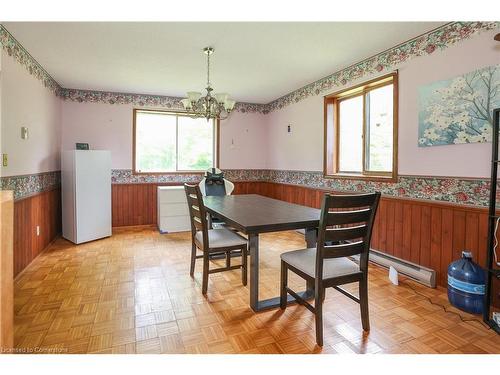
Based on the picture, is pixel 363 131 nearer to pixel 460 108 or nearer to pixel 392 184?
pixel 392 184

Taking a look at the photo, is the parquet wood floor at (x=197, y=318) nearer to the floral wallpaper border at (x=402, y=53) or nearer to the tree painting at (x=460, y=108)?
the tree painting at (x=460, y=108)

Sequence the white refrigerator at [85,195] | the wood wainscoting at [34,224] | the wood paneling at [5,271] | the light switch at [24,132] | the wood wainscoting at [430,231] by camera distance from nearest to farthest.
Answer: the wood paneling at [5,271] → the wood wainscoting at [430,231] → the wood wainscoting at [34,224] → the light switch at [24,132] → the white refrigerator at [85,195]

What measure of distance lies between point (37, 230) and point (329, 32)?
153 inches

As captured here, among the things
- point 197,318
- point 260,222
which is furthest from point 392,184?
point 197,318

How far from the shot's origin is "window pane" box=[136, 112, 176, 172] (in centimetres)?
507

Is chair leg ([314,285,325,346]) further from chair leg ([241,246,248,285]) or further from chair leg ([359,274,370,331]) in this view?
chair leg ([241,246,248,285])

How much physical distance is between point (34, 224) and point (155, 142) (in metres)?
2.36

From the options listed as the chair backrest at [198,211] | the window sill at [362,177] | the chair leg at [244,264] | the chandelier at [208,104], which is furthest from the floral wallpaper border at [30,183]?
Answer: the window sill at [362,177]

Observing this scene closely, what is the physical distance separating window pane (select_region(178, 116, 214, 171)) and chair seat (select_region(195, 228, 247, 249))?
9.50 feet

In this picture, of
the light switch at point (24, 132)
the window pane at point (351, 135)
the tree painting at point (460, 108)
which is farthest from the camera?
the window pane at point (351, 135)

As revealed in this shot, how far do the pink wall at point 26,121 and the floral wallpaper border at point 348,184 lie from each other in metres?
0.14

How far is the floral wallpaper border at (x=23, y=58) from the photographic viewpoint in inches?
104

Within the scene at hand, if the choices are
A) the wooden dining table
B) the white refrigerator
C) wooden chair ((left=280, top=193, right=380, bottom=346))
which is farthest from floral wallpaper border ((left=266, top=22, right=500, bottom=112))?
Answer: the white refrigerator
